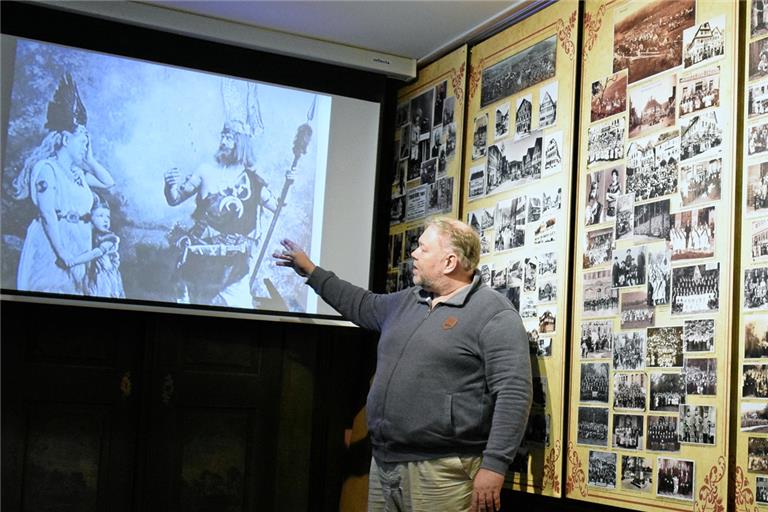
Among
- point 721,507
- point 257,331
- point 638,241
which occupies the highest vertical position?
point 638,241

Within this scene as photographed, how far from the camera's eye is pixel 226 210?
4.68m

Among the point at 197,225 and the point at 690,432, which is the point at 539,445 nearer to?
the point at 690,432

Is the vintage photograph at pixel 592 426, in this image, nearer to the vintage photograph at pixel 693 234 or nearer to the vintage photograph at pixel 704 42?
the vintage photograph at pixel 693 234

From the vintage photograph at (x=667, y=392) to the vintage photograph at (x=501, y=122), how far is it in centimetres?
143

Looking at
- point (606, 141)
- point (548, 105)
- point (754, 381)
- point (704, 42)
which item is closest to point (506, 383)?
point (754, 381)

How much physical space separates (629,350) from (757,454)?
635 mm

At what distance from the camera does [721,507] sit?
9.72ft

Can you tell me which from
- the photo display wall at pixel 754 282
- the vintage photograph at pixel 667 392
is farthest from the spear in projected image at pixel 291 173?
the photo display wall at pixel 754 282

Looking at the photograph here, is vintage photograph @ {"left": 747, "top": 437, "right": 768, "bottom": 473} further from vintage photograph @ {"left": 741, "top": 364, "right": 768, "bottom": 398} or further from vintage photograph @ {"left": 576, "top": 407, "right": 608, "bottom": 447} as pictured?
vintage photograph @ {"left": 576, "top": 407, "right": 608, "bottom": 447}

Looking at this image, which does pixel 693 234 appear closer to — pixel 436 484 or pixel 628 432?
pixel 628 432

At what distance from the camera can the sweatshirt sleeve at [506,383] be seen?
3389 mm

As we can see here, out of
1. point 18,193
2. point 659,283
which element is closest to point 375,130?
point 18,193

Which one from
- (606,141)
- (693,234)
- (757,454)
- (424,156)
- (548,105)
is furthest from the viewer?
(424,156)

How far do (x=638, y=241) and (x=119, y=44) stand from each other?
2.61 m
